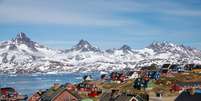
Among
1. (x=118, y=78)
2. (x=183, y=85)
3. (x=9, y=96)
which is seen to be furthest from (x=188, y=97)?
(x=118, y=78)

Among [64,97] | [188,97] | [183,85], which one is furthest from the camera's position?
[183,85]

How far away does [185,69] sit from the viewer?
170250mm

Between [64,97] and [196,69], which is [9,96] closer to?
[64,97]

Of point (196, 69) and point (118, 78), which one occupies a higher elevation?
point (196, 69)

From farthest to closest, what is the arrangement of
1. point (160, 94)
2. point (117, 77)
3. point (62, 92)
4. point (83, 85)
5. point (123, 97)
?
point (117, 77)
point (83, 85)
point (160, 94)
point (62, 92)
point (123, 97)

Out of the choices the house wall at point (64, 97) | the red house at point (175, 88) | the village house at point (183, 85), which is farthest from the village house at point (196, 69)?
the house wall at point (64, 97)

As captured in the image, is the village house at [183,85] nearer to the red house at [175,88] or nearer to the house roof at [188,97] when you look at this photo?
the red house at [175,88]

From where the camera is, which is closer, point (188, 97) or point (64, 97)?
point (188, 97)

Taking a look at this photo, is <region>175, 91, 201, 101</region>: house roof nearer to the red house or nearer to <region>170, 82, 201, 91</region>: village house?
the red house

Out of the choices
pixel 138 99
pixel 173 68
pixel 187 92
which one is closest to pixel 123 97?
pixel 138 99

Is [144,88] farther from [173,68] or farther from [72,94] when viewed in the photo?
[173,68]

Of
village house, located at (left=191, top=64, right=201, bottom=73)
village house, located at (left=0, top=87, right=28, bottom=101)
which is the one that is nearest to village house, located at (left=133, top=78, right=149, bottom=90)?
village house, located at (left=0, top=87, right=28, bottom=101)

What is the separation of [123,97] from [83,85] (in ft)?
192

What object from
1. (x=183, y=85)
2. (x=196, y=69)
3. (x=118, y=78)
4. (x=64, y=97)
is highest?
(x=196, y=69)
